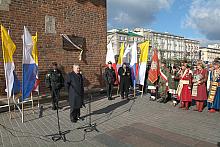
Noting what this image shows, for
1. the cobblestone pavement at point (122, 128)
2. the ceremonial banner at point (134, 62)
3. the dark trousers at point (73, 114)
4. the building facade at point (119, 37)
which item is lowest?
the cobblestone pavement at point (122, 128)

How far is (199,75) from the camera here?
299 inches

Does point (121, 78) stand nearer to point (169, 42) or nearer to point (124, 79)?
point (124, 79)

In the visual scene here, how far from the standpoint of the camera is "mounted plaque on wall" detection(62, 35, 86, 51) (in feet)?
30.6

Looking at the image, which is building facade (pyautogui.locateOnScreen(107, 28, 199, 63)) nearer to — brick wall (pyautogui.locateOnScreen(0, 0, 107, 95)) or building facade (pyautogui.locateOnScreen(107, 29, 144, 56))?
building facade (pyautogui.locateOnScreen(107, 29, 144, 56))

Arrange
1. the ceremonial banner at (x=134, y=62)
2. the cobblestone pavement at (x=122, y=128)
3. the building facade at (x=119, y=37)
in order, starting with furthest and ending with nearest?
the building facade at (x=119, y=37) < the ceremonial banner at (x=134, y=62) < the cobblestone pavement at (x=122, y=128)

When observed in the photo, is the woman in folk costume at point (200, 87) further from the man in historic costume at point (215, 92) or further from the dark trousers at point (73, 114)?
the dark trousers at point (73, 114)

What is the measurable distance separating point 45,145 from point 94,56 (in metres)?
6.34

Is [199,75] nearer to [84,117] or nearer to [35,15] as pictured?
[84,117]

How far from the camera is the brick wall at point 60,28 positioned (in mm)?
7977

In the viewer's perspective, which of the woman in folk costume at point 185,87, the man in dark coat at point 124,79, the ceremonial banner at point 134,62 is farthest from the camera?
the ceremonial banner at point 134,62

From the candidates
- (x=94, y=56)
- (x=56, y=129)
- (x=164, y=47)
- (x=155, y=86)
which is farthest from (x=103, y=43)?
(x=164, y=47)

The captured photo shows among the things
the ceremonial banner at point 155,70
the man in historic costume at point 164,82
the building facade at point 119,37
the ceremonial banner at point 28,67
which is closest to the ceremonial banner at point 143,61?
the ceremonial banner at point 155,70

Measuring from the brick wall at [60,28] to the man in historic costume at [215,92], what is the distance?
5.22 m

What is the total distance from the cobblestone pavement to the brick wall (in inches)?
90.3
